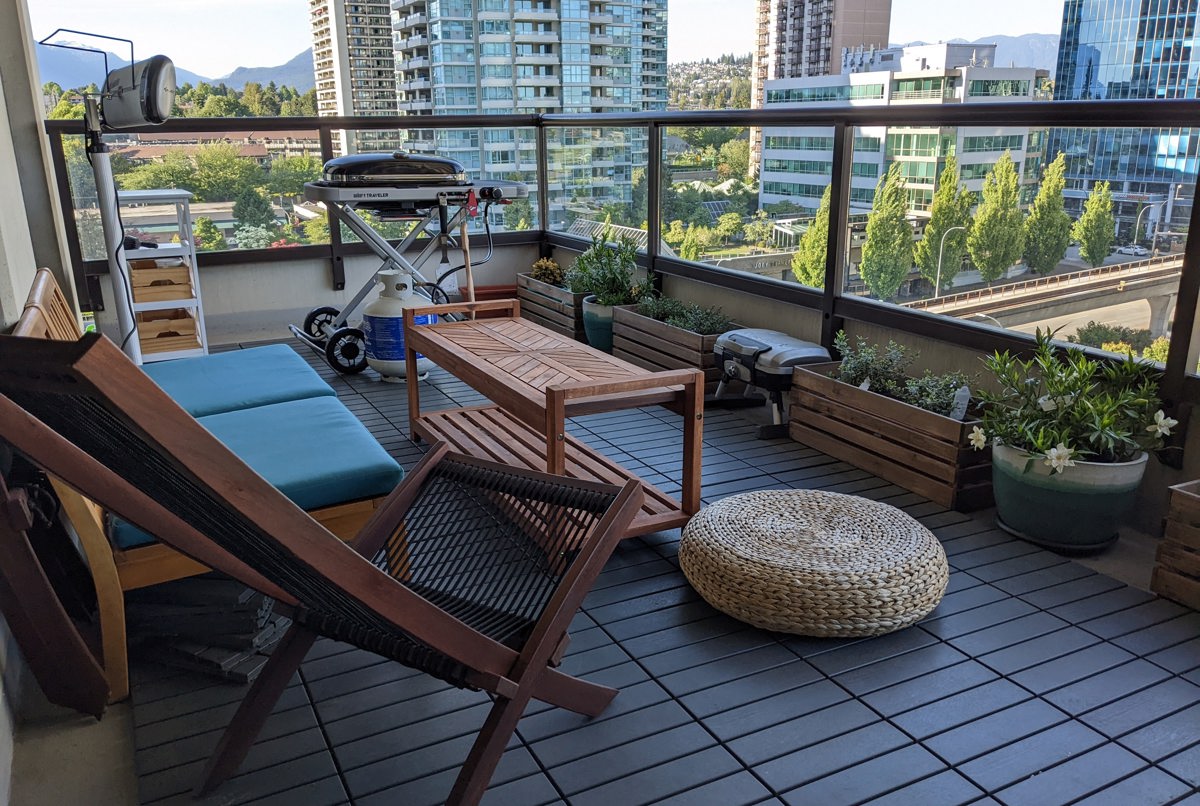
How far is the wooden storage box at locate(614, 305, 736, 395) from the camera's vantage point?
16.3 feet

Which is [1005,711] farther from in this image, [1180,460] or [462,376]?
[462,376]

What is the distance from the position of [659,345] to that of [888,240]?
4.66ft

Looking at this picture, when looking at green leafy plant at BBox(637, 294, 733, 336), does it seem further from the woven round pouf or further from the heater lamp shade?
the heater lamp shade

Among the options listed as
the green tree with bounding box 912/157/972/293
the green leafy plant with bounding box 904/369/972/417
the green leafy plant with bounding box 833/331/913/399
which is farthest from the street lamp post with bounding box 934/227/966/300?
the green leafy plant with bounding box 904/369/972/417

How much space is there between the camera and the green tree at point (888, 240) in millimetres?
4297

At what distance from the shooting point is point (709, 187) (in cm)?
552

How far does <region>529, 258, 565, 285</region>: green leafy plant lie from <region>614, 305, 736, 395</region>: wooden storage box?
1179mm

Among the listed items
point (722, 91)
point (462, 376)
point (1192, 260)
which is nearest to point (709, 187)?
point (462, 376)

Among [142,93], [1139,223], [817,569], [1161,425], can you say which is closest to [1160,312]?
[1139,223]

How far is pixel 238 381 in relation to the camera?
12.0 ft

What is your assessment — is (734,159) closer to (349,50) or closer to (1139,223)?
(1139,223)

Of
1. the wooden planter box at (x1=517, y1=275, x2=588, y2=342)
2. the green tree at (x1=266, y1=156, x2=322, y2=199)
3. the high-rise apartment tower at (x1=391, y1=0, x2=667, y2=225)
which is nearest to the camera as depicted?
the wooden planter box at (x1=517, y1=275, x2=588, y2=342)

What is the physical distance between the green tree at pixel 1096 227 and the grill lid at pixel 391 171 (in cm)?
340

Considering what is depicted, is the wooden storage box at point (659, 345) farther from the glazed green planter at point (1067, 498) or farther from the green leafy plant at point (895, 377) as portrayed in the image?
the glazed green planter at point (1067, 498)
